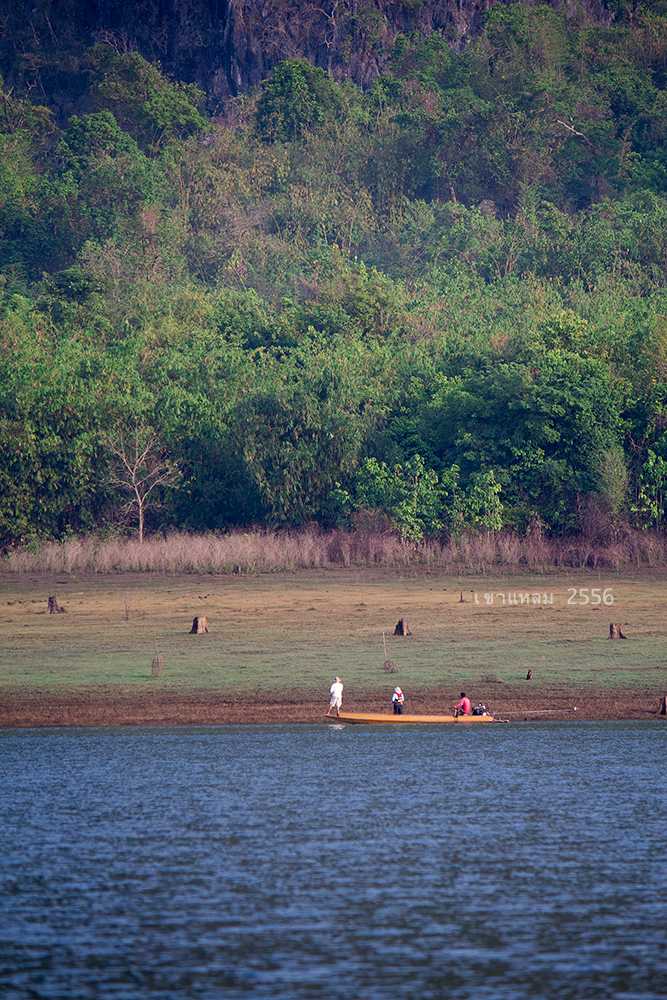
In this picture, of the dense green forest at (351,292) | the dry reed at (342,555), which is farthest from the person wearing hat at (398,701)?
the dense green forest at (351,292)

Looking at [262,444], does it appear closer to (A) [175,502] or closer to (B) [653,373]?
(A) [175,502]

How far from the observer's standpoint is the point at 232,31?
16912 centimetres

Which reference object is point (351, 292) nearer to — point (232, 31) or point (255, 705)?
point (255, 705)

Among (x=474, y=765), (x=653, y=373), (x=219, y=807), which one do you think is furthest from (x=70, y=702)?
(x=653, y=373)

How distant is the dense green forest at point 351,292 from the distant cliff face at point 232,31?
6783mm

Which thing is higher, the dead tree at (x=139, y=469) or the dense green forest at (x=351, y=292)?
the dense green forest at (x=351, y=292)

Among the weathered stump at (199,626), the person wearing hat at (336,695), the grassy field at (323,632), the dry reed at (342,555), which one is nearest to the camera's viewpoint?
the person wearing hat at (336,695)

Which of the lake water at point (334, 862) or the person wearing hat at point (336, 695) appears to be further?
the person wearing hat at point (336, 695)

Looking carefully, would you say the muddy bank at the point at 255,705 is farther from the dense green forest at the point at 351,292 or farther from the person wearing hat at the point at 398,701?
the dense green forest at the point at 351,292

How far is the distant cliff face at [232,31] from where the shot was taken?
533 ft

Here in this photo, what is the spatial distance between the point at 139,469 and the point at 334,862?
3944 cm

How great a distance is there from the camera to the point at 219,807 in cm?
3272

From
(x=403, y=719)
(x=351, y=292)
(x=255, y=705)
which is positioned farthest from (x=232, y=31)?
(x=403, y=719)

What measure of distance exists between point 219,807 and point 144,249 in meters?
78.2
